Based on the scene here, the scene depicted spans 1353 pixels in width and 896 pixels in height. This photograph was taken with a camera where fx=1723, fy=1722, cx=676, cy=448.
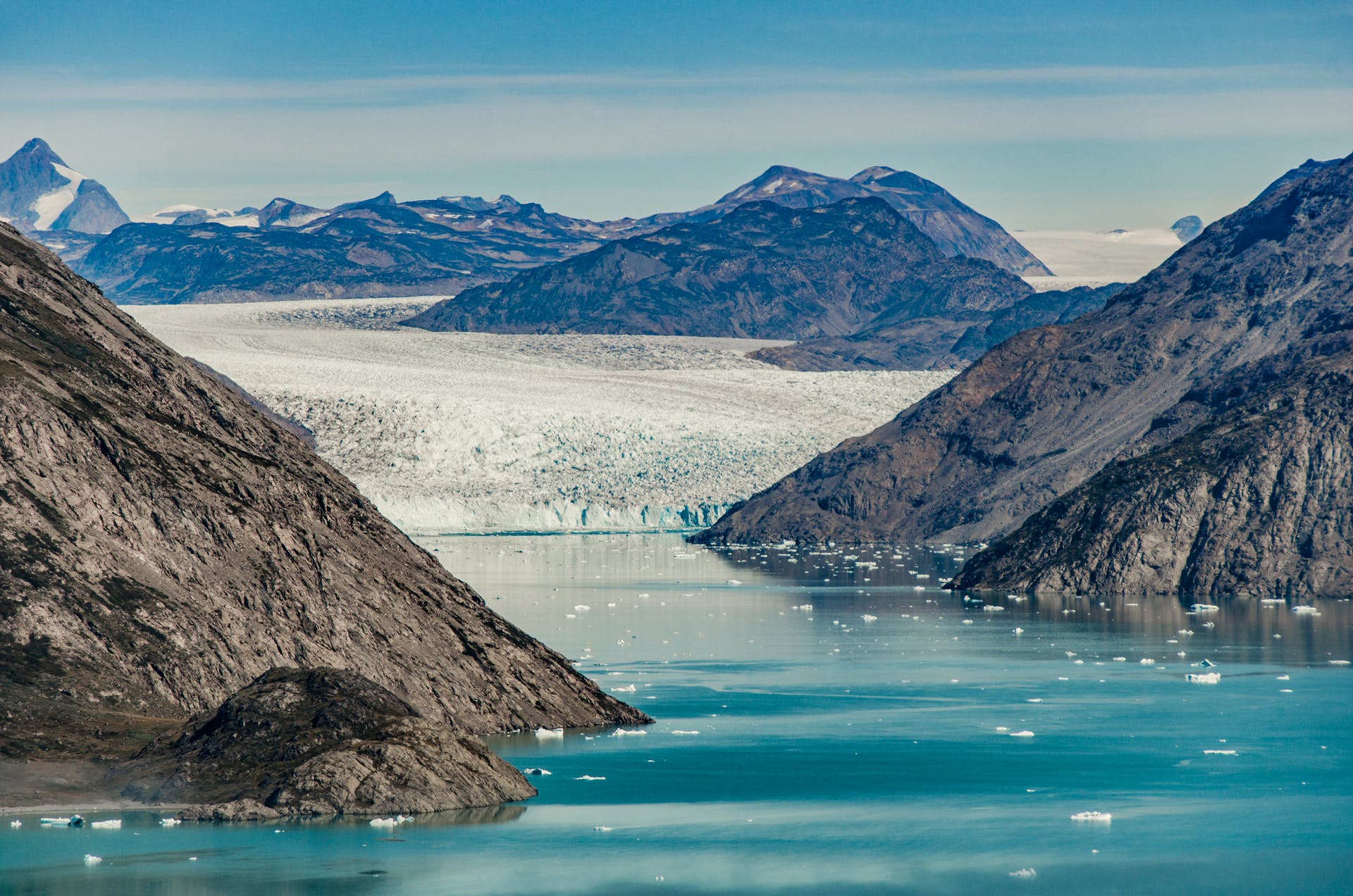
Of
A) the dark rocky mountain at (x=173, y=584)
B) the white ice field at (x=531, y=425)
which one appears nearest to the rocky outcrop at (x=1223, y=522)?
the dark rocky mountain at (x=173, y=584)

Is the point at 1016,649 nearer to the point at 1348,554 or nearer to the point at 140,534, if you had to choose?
the point at 1348,554

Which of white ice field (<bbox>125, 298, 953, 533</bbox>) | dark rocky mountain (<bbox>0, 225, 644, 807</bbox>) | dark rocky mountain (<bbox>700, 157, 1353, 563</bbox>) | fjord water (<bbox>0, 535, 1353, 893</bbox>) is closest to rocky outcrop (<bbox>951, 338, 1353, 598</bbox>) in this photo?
fjord water (<bbox>0, 535, 1353, 893</bbox>)

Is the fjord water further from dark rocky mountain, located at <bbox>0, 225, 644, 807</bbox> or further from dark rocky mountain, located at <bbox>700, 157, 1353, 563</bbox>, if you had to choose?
dark rocky mountain, located at <bbox>700, 157, 1353, 563</bbox>

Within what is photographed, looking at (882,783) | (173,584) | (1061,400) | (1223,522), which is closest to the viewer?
(882,783)

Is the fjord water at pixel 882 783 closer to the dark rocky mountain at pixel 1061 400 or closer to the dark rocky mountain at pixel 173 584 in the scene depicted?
the dark rocky mountain at pixel 173 584

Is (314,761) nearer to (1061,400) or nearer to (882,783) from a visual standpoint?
(882,783)

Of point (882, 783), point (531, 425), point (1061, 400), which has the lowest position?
point (882, 783)

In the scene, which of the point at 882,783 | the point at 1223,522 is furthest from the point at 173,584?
the point at 1223,522
